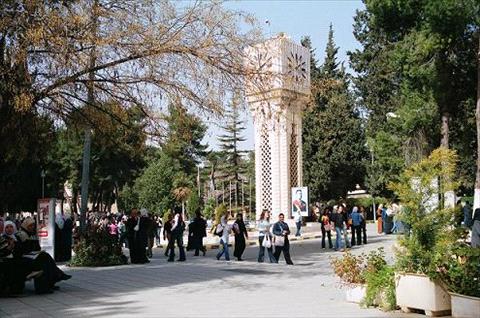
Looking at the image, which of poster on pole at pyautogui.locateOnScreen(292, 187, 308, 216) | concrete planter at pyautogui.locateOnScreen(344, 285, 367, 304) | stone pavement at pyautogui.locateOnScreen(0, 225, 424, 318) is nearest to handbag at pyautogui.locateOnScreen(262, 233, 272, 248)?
stone pavement at pyautogui.locateOnScreen(0, 225, 424, 318)

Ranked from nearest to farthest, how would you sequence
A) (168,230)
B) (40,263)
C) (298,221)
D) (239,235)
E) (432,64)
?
(40,263) < (239,235) < (168,230) < (432,64) < (298,221)

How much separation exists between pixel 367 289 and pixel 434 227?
1462mm

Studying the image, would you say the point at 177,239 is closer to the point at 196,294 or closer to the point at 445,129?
the point at 196,294

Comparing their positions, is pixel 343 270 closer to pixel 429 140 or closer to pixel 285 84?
pixel 285 84

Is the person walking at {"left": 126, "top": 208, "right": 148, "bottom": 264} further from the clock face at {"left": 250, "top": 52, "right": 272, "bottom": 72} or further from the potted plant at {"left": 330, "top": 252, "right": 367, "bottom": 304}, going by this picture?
the potted plant at {"left": 330, "top": 252, "right": 367, "bottom": 304}

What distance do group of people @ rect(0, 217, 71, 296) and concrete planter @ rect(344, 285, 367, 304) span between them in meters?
5.69

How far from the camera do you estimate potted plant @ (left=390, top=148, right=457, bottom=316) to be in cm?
843

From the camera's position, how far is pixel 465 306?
26.1ft

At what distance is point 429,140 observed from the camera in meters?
29.7

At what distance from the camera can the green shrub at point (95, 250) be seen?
17.2 meters

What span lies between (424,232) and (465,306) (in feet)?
4.12

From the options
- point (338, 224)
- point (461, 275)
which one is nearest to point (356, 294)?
point (461, 275)

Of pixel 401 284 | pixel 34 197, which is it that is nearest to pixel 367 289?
pixel 401 284

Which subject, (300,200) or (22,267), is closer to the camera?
(22,267)
